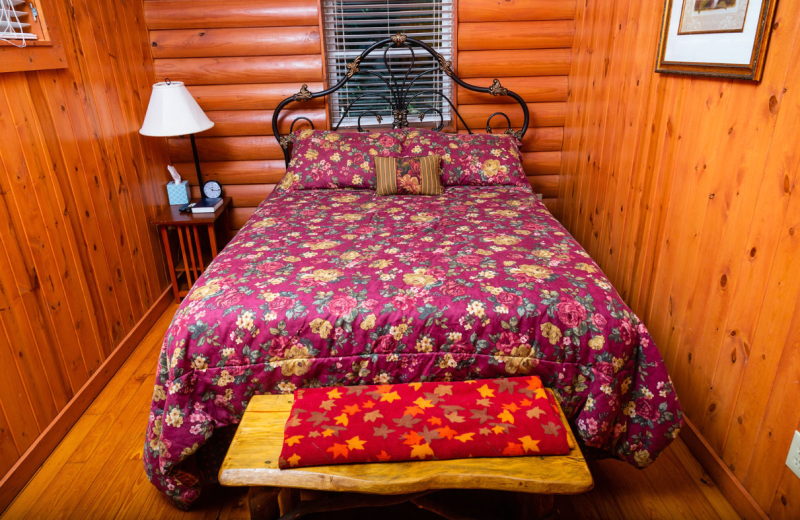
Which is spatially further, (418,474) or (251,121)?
(251,121)

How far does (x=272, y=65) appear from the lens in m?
3.22

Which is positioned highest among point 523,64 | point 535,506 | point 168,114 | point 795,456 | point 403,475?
point 523,64

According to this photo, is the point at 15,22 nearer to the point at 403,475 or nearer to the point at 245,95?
the point at 245,95

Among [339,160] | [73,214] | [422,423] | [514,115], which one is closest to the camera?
[422,423]

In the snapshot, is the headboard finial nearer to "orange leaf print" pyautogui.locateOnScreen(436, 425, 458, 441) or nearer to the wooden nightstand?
the wooden nightstand

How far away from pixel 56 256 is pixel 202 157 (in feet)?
4.73

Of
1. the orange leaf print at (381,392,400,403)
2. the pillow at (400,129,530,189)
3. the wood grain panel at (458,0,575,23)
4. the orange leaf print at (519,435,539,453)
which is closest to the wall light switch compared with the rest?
the orange leaf print at (519,435,539,453)

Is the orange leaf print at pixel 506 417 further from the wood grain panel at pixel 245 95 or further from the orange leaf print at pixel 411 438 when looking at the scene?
the wood grain panel at pixel 245 95

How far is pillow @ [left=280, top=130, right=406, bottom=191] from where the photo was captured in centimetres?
292

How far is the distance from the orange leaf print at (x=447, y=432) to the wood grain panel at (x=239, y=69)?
2530mm

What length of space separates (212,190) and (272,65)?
2.79 feet

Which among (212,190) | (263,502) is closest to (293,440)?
(263,502)

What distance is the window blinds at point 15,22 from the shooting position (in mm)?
1834

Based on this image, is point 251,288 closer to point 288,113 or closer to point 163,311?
point 163,311
